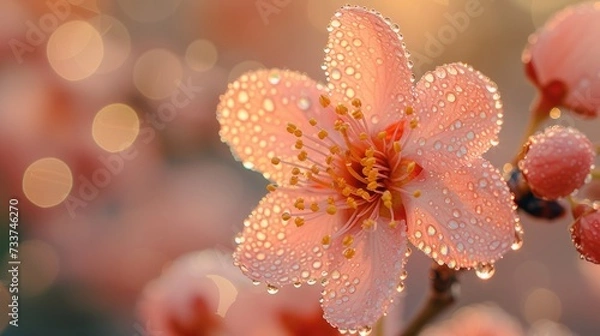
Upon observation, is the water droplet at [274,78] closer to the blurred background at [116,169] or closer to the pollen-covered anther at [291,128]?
the pollen-covered anther at [291,128]

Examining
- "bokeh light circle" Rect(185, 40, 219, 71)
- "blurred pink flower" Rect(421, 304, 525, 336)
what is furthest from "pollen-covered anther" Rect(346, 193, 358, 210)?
"bokeh light circle" Rect(185, 40, 219, 71)

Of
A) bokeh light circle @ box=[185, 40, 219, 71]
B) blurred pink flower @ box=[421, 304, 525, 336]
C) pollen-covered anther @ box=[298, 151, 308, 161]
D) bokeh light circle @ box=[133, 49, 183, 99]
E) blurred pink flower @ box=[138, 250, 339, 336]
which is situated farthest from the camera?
bokeh light circle @ box=[185, 40, 219, 71]

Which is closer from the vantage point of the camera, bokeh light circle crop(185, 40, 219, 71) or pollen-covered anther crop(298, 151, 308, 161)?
pollen-covered anther crop(298, 151, 308, 161)

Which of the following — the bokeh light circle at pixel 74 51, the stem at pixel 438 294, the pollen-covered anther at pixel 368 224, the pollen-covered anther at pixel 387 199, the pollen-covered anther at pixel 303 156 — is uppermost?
the bokeh light circle at pixel 74 51

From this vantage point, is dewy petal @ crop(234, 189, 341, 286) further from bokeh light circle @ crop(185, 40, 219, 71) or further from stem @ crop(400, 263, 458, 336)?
bokeh light circle @ crop(185, 40, 219, 71)

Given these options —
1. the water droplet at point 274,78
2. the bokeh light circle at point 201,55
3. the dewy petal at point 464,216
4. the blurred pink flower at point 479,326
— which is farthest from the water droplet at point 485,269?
the bokeh light circle at point 201,55

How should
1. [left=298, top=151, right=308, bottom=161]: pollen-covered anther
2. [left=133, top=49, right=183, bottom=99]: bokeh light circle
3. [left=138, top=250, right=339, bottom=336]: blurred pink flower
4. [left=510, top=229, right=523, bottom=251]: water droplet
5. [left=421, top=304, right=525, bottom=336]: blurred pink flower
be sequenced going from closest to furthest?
[left=510, top=229, right=523, bottom=251]: water droplet, [left=298, top=151, right=308, bottom=161]: pollen-covered anther, [left=138, top=250, right=339, bottom=336]: blurred pink flower, [left=421, top=304, right=525, bottom=336]: blurred pink flower, [left=133, top=49, right=183, bottom=99]: bokeh light circle

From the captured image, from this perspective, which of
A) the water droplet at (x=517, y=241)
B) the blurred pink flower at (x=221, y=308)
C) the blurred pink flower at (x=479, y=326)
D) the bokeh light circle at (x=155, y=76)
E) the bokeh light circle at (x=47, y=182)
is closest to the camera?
the water droplet at (x=517, y=241)

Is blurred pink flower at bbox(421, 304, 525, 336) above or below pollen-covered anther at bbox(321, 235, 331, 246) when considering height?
below
